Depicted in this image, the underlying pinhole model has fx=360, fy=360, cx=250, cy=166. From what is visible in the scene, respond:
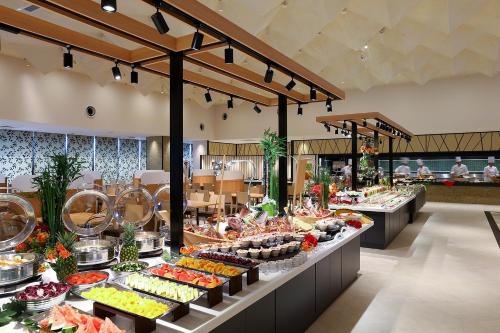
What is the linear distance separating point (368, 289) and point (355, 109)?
10643 millimetres

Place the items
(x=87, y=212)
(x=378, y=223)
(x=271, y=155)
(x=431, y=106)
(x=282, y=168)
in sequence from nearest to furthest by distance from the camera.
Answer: (x=87, y=212) → (x=271, y=155) → (x=282, y=168) → (x=378, y=223) → (x=431, y=106)

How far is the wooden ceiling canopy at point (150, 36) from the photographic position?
212cm

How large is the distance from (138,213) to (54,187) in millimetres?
659

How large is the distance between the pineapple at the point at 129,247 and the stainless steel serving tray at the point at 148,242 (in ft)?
0.60

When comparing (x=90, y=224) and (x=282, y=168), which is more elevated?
(x=282, y=168)

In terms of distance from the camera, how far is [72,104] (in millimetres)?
10633

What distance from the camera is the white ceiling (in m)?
7.03

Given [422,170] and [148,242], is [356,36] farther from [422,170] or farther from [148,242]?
[422,170]

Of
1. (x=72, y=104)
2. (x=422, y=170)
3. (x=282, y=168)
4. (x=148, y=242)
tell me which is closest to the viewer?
(x=148, y=242)

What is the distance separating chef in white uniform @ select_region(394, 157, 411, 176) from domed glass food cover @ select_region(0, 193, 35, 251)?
14.3m

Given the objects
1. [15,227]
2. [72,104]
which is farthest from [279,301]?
[72,104]

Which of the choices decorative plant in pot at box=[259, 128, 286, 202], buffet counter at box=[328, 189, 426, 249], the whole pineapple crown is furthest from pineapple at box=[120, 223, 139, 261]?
buffet counter at box=[328, 189, 426, 249]

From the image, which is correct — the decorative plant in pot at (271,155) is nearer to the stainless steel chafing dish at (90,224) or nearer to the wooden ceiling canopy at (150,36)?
the wooden ceiling canopy at (150,36)

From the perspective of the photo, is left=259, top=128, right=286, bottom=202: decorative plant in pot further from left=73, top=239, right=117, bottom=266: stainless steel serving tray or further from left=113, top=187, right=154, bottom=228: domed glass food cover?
left=73, top=239, right=117, bottom=266: stainless steel serving tray
